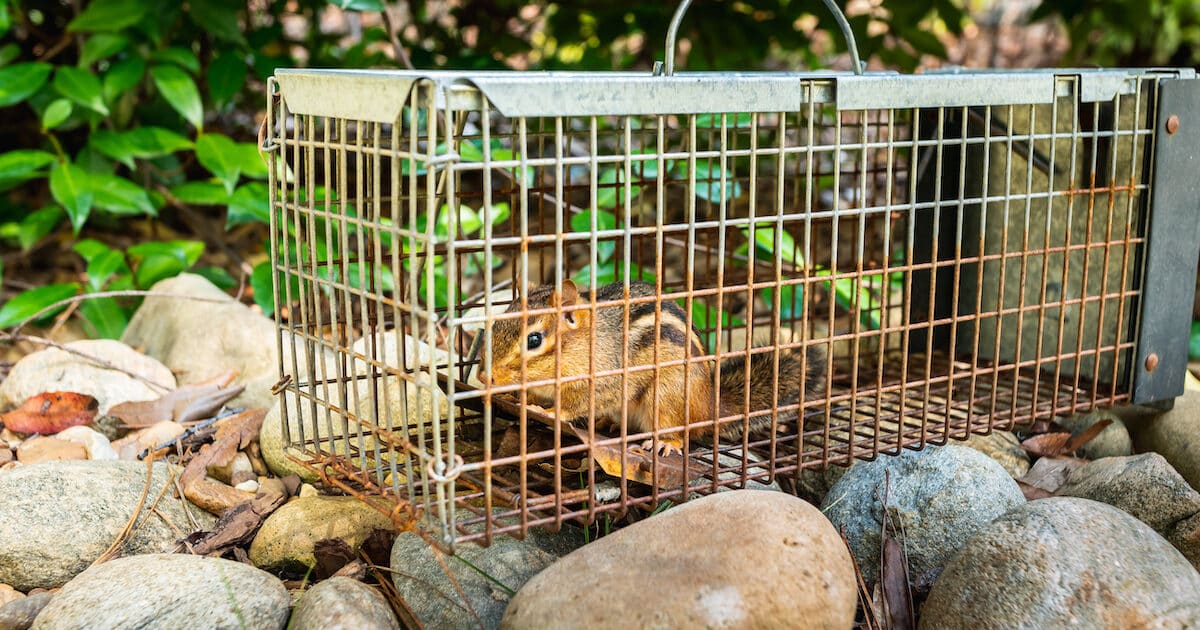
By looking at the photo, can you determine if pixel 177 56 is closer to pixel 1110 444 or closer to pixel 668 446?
pixel 668 446

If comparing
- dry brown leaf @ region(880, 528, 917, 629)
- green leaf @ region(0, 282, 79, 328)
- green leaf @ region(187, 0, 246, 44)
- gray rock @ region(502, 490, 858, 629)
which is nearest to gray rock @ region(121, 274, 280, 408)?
green leaf @ region(0, 282, 79, 328)

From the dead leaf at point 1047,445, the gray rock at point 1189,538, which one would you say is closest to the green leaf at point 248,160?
the dead leaf at point 1047,445

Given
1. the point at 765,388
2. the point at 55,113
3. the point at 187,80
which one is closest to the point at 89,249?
the point at 55,113


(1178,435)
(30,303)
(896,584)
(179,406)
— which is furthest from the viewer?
(30,303)

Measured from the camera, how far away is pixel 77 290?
457 centimetres

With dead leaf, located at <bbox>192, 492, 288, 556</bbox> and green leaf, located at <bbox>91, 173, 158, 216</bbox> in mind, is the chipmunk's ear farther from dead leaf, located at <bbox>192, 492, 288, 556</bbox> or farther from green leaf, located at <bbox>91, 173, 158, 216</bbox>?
green leaf, located at <bbox>91, 173, 158, 216</bbox>

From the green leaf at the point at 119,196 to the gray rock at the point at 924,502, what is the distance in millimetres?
2890

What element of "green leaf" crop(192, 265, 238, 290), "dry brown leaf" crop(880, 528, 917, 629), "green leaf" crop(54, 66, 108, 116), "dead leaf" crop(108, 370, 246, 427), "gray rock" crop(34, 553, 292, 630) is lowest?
"dry brown leaf" crop(880, 528, 917, 629)

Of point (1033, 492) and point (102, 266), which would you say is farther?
point (102, 266)

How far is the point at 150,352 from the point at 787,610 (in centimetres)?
299

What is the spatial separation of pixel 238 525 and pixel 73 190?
77.9 inches

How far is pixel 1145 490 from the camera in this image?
10.2 feet

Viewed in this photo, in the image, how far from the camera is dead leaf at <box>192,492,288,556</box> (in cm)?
304

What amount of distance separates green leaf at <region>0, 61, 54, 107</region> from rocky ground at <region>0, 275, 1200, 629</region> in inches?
42.3
